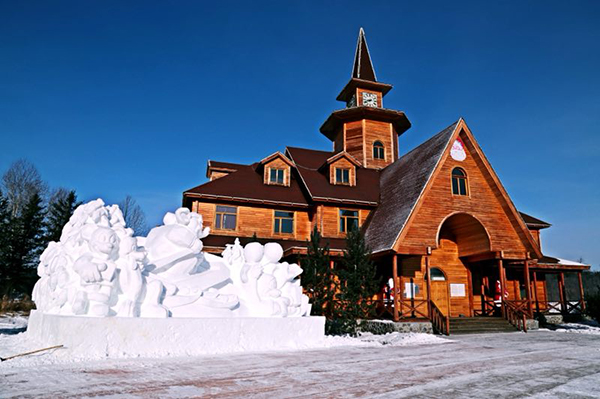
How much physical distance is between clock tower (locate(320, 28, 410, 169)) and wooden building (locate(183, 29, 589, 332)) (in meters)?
3.18

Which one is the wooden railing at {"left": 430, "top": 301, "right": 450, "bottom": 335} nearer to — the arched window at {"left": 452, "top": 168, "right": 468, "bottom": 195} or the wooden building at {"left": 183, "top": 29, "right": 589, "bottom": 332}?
the wooden building at {"left": 183, "top": 29, "right": 589, "bottom": 332}

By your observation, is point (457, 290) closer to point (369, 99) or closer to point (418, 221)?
point (418, 221)

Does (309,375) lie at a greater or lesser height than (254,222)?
lesser

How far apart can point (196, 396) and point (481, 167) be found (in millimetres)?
17337

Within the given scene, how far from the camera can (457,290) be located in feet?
63.8

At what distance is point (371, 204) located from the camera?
20.7m

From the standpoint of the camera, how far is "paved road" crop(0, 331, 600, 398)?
16.3ft

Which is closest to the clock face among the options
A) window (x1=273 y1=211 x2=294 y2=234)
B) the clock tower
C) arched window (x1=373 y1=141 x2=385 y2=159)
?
the clock tower

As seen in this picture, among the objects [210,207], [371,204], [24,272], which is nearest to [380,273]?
[371,204]

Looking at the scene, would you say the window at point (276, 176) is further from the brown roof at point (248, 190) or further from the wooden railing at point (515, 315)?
the wooden railing at point (515, 315)

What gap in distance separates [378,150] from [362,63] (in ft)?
29.6

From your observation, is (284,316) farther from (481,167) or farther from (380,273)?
(481,167)

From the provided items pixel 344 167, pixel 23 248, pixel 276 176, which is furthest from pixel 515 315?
pixel 23 248

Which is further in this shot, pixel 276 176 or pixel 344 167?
pixel 344 167
